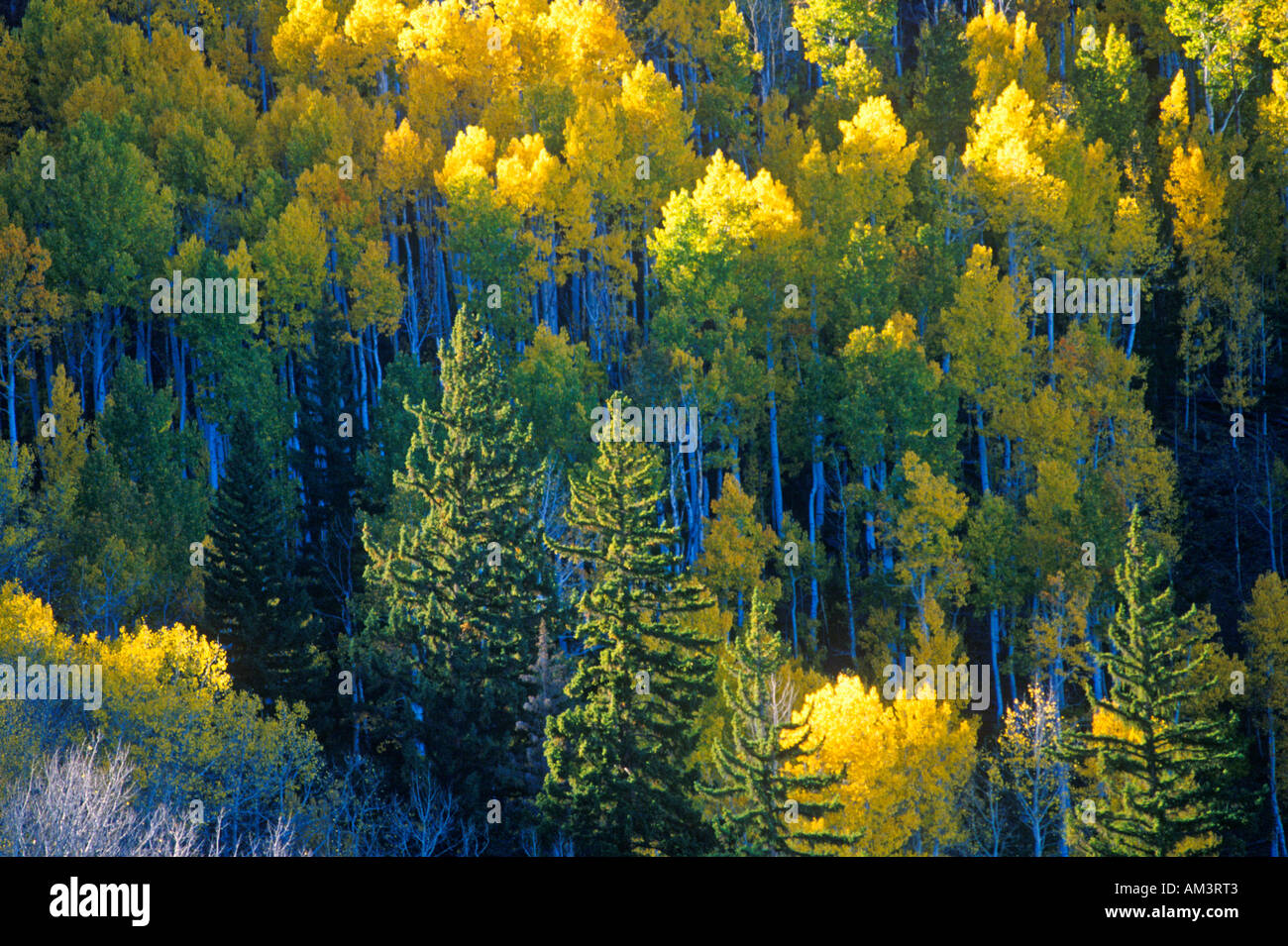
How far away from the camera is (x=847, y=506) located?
156ft

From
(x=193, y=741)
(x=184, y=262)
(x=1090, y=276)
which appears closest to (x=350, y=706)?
(x=193, y=741)

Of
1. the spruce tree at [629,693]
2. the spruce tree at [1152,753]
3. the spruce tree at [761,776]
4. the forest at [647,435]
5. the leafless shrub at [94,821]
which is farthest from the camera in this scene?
the forest at [647,435]

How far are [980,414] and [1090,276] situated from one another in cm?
660

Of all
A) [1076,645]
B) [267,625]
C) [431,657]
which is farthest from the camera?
[1076,645]

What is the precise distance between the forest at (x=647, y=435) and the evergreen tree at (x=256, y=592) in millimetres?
134

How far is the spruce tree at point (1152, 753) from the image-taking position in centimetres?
3369

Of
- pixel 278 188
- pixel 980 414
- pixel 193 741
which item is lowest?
pixel 193 741

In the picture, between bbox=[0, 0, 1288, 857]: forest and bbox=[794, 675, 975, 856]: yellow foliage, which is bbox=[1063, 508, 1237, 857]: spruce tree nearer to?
bbox=[0, 0, 1288, 857]: forest

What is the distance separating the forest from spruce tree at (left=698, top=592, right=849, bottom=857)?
154 millimetres

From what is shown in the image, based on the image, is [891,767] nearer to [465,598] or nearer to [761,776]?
[761,776]

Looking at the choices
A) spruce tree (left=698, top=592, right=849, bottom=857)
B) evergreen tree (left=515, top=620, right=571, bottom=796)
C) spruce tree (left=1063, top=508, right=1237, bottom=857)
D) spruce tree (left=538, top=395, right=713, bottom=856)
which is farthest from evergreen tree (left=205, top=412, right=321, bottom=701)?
spruce tree (left=1063, top=508, right=1237, bottom=857)

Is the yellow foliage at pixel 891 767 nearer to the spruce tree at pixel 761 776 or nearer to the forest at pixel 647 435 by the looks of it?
the forest at pixel 647 435

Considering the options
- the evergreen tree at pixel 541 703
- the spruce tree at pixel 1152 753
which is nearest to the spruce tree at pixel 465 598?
the evergreen tree at pixel 541 703
